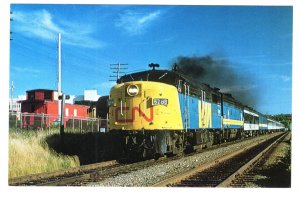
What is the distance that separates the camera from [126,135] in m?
12.7

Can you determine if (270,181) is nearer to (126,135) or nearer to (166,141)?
(166,141)

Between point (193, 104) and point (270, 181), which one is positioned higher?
point (193, 104)

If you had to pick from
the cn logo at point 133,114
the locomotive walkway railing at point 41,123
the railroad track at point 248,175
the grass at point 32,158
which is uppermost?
the cn logo at point 133,114

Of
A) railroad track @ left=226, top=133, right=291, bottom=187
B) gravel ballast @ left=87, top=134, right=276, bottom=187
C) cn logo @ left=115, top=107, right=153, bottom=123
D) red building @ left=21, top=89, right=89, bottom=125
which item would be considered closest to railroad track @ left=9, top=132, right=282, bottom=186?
gravel ballast @ left=87, top=134, right=276, bottom=187

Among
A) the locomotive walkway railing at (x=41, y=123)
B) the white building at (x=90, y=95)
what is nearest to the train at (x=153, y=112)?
the locomotive walkway railing at (x=41, y=123)

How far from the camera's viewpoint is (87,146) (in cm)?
1500

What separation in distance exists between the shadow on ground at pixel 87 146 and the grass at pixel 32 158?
0.66 meters

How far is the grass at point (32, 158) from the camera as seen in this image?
10.9 m

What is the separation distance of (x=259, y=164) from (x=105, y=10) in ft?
21.4

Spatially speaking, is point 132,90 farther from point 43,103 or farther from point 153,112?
point 43,103

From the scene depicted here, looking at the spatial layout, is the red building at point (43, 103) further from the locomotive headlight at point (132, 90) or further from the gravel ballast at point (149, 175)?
the gravel ballast at point (149, 175)

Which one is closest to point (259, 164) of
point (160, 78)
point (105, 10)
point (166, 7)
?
point (160, 78)

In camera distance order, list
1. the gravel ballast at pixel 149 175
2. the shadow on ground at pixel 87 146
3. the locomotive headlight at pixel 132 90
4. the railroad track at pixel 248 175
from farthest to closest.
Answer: the shadow on ground at pixel 87 146
the locomotive headlight at pixel 132 90
the railroad track at pixel 248 175
the gravel ballast at pixel 149 175
